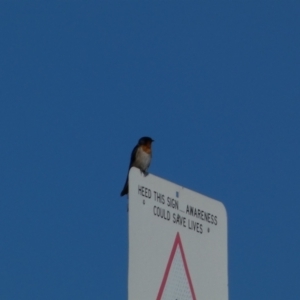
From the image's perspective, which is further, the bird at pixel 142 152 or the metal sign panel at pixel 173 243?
the bird at pixel 142 152

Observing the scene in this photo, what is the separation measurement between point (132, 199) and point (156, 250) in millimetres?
211

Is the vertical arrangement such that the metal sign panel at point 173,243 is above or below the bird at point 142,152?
below

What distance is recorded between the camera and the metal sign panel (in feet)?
8.69

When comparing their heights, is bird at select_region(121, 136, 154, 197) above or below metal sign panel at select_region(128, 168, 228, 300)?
above

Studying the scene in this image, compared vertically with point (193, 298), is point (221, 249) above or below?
above

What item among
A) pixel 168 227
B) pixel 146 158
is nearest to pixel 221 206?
pixel 168 227

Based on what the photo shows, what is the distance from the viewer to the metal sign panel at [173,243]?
2648 mm

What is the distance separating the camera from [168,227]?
9.43 ft

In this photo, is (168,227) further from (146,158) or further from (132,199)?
(146,158)

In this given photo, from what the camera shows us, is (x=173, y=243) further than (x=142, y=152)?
No

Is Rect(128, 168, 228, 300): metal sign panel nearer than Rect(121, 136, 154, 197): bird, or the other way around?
Rect(128, 168, 228, 300): metal sign panel

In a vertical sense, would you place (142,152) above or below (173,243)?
above

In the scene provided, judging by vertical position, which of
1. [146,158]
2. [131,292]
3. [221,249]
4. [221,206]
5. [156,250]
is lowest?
[131,292]

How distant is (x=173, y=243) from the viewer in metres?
2.88
